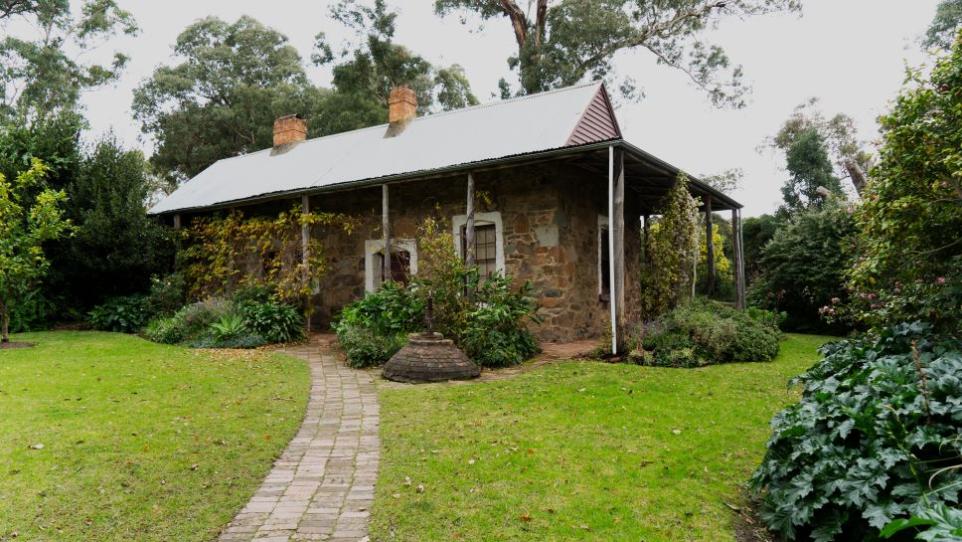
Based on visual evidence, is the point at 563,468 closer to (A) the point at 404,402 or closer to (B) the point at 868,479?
(B) the point at 868,479

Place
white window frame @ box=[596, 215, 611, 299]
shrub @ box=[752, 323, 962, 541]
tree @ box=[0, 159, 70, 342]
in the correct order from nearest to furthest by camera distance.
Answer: shrub @ box=[752, 323, 962, 541] → tree @ box=[0, 159, 70, 342] → white window frame @ box=[596, 215, 611, 299]

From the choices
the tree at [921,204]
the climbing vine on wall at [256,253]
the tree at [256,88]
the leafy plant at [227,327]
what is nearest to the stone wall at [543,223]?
the climbing vine on wall at [256,253]

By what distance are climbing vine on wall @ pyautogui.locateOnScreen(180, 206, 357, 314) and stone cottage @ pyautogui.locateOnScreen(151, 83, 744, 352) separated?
0.42m

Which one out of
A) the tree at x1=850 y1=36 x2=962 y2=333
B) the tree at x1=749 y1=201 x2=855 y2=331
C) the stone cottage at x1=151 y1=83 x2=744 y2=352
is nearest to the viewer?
the tree at x1=850 y1=36 x2=962 y2=333

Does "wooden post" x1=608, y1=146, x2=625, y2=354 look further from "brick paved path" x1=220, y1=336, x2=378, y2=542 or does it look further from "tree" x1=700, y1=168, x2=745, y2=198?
"tree" x1=700, y1=168, x2=745, y2=198

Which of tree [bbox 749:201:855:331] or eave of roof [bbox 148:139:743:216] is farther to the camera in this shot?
tree [bbox 749:201:855:331]

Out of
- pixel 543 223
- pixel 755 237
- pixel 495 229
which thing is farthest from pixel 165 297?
pixel 755 237

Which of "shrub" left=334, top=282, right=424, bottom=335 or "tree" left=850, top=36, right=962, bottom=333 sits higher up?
"tree" left=850, top=36, right=962, bottom=333

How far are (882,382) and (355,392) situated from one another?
4972 millimetres

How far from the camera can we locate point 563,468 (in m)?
3.91

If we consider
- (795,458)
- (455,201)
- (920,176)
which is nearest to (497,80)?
(455,201)

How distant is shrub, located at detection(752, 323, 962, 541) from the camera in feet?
8.70

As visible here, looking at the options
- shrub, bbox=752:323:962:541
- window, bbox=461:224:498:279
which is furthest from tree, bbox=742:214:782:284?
shrub, bbox=752:323:962:541

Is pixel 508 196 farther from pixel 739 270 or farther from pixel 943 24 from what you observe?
pixel 943 24
